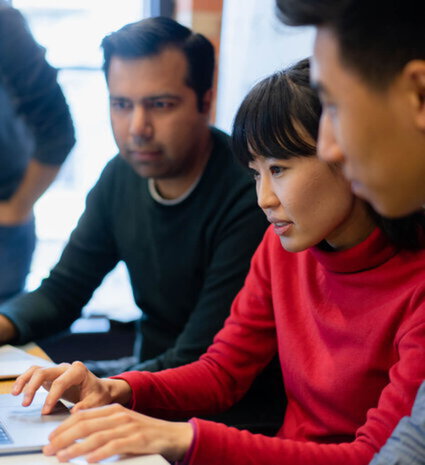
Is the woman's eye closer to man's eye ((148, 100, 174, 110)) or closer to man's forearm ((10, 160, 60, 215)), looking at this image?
man's eye ((148, 100, 174, 110))

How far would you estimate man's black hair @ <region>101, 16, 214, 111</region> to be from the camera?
169 centimetres

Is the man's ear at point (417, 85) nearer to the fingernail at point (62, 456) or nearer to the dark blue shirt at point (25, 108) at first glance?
the fingernail at point (62, 456)

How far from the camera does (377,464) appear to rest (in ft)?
2.72

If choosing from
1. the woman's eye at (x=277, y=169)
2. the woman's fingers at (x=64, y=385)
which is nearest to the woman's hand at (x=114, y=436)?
the woman's fingers at (x=64, y=385)

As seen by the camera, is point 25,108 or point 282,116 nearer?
point 282,116

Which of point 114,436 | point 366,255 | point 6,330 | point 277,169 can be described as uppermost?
point 277,169

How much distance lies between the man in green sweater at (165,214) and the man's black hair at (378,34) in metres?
0.86

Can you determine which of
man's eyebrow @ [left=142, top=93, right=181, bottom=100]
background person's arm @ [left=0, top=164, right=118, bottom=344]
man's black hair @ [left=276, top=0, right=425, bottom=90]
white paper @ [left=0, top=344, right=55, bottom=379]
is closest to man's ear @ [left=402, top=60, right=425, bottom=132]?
man's black hair @ [left=276, top=0, right=425, bottom=90]

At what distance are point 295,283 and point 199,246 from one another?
48 cm

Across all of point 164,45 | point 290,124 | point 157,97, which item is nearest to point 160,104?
point 157,97

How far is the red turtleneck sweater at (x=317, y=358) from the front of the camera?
0.99m

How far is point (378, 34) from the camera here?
0.74 meters

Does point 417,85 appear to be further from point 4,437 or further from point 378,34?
point 4,437

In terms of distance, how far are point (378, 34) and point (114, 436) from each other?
557 mm
